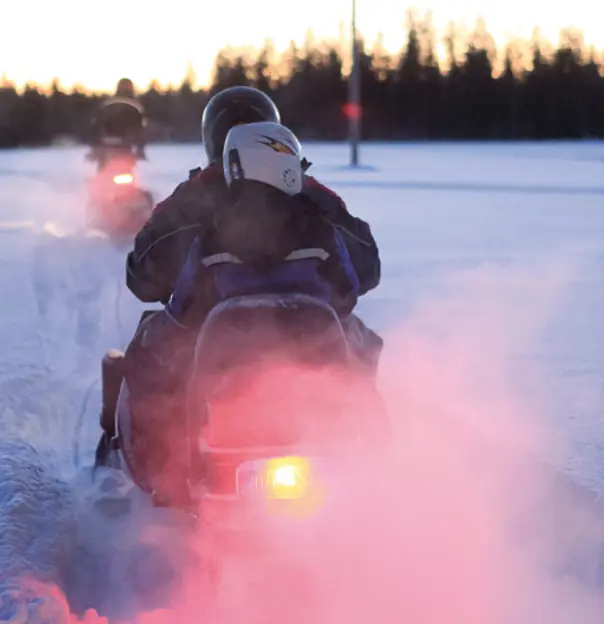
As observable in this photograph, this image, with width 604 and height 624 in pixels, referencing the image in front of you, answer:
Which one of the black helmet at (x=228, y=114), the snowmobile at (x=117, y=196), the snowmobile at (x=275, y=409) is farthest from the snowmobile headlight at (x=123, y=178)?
the snowmobile at (x=275, y=409)

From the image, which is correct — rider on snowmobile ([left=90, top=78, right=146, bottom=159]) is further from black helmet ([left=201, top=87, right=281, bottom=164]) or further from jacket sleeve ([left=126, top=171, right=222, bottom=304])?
jacket sleeve ([left=126, top=171, right=222, bottom=304])

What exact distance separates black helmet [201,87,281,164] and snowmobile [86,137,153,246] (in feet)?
21.3

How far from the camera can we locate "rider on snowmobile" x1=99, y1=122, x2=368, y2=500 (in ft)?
8.95

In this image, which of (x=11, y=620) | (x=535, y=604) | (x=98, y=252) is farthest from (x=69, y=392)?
(x=98, y=252)

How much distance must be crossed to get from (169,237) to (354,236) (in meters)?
0.60

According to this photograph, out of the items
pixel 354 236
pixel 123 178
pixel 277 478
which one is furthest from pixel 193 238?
pixel 123 178

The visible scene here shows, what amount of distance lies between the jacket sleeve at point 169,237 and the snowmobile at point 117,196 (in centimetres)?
716

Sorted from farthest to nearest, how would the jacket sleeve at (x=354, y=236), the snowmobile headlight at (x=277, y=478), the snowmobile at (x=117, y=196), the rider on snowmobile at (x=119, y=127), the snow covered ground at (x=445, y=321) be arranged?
the rider on snowmobile at (x=119, y=127) → the snowmobile at (x=117, y=196) → the snow covered ground at (x=445, y=321) → the jacket sleeve at (x=354, y=236) → the snowmobile headlight at (x=277, y=478)

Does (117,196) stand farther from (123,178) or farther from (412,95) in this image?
(412,95)

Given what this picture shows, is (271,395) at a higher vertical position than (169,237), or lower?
lower

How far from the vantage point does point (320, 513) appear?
2734 millimetres

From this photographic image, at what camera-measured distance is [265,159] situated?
9.28 ft

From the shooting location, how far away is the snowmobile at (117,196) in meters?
10.4

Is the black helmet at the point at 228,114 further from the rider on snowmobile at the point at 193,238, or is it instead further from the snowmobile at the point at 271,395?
the snowmobile at the point at 271,395
